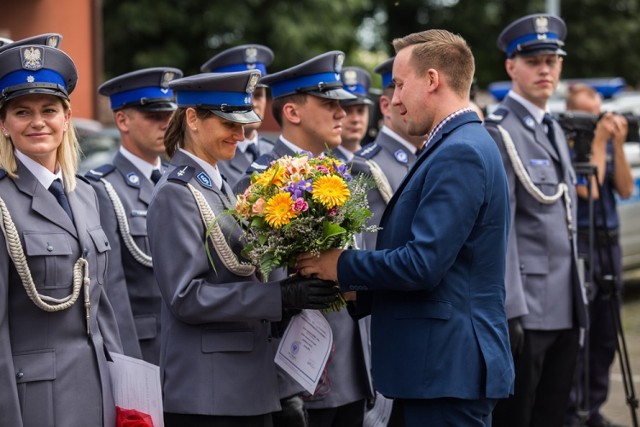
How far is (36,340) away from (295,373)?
3.23ft

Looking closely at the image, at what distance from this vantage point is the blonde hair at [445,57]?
11.9ft

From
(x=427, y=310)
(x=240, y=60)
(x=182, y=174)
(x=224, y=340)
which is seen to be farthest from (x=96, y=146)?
(x=427, y=310)

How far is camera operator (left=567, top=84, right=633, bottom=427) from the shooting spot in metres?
6.65

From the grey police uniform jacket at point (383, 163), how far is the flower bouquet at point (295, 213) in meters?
1.29

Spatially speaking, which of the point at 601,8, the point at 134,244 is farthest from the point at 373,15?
the point at 134,244

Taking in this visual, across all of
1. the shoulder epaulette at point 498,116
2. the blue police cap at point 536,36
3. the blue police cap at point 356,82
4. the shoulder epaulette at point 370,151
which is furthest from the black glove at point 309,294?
the blue police cap at point 356,82

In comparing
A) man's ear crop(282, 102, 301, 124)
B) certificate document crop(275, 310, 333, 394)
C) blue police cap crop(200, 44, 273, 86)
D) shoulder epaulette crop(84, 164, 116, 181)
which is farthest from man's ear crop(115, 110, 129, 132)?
certificate document crop(275, 310, 333, 394)

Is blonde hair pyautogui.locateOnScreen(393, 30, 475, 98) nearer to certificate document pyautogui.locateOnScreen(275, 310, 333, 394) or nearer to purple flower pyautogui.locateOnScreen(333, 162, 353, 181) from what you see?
purple flower pyautogui.locateOnScreen(333, 162, 353, 181)

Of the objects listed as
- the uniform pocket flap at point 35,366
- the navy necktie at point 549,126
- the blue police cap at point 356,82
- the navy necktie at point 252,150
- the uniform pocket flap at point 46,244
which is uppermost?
the blue police cap at point 356,82

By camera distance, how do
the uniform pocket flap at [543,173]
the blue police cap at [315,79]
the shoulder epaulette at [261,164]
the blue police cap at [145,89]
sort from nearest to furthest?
1. the shoulder epaulette at [261,164]
2. the blue police cap at [315,79]
3. the blue police cap at [145,89]
4. the uniform pocket flap at [543,173]

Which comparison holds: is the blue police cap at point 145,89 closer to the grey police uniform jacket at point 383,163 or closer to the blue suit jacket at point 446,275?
the grey police uniform jacket at point 383,163

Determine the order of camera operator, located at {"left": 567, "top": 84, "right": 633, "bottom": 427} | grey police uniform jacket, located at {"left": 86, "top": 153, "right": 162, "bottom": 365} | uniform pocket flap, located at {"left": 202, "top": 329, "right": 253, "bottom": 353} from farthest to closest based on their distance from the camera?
1. camera operator, located at {"left": 567, "top": 84, "right": 633, "bottom": 427}
2. grey police uniform jacket, located at {"left": 86, "top": 153, "right": 162, "bottom": 365}
3. uniform pocket flap, located at {"left": 202, "top": 329, "right": 253, "bottom": 353}

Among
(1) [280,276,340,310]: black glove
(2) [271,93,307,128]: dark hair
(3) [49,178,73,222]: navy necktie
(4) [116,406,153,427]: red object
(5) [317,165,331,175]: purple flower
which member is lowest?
(4) [116,406,153,427]: red object

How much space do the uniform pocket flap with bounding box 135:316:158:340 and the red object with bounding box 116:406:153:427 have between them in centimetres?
132
